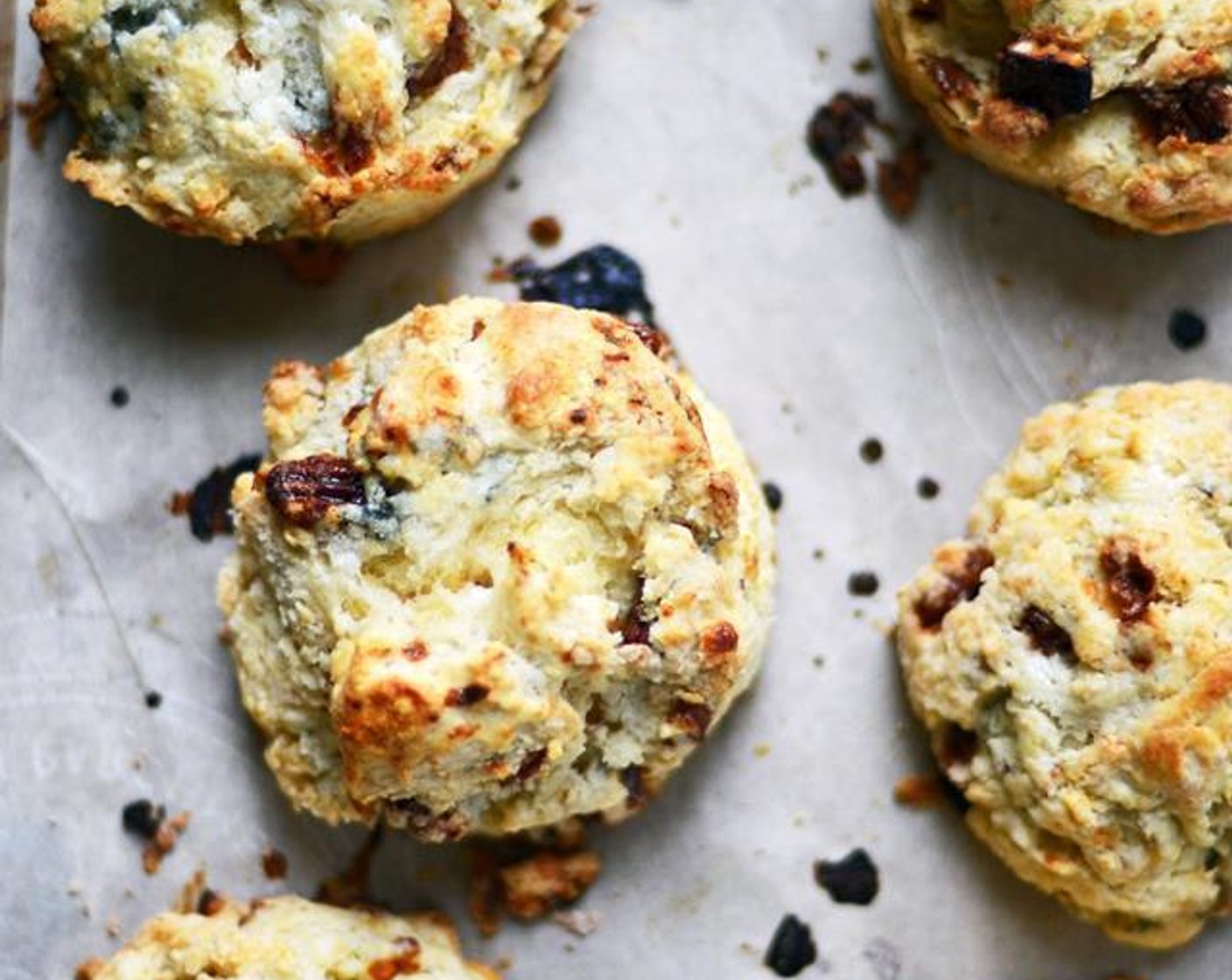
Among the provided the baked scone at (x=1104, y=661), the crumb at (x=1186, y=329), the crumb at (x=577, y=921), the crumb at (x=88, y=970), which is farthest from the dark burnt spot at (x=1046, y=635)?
the crumb at (x=88, y=970)

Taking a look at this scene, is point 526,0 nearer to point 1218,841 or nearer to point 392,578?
point 392,578

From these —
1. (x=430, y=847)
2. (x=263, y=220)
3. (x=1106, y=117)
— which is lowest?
(x=430, y=847)

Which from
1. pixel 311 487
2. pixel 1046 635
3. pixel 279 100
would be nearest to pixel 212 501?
pixel 311 487

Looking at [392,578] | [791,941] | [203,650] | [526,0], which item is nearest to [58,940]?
[203,650]

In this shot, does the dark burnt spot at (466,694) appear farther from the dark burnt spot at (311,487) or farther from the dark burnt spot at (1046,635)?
the dark burnt spot at (1046,635)

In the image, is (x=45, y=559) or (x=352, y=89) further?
(x=45, y=559)

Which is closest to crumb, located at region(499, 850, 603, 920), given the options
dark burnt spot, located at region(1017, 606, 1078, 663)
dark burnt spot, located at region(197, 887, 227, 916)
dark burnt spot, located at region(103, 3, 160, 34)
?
dark burnt spot, located at region(197, 887, 227, 916)

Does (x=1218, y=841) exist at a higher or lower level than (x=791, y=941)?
higher

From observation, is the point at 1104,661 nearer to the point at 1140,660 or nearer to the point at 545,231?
the point at 1140,660
